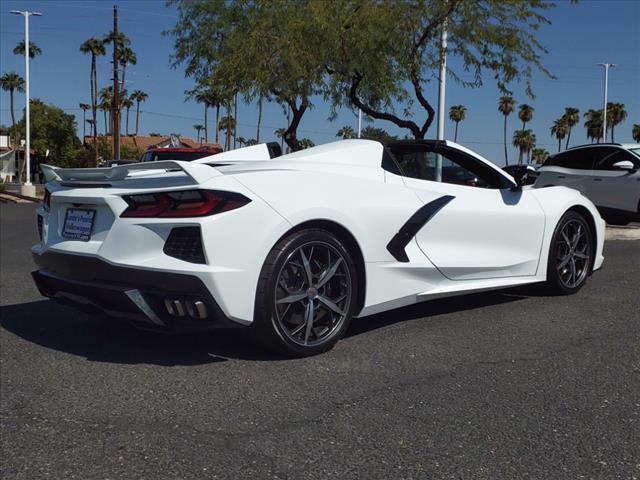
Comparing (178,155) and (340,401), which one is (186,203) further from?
(178,155)

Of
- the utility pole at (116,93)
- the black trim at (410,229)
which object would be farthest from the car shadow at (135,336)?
the utility pole at (116,93)

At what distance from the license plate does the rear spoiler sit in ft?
0.73

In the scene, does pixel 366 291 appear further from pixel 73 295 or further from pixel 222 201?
pixel 73 295

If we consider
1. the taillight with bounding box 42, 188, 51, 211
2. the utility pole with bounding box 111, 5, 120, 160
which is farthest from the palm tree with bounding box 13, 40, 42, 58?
the taillight with bounding box 42, 188, 51, 211

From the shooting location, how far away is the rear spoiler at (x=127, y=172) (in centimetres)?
362

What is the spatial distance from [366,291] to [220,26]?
1481 cm

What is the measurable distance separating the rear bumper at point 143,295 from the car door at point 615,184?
32.8 feet

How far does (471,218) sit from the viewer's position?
494 cm

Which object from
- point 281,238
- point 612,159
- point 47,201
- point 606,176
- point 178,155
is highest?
point 612,159

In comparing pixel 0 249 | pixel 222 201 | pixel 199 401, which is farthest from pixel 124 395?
pixel 0 249

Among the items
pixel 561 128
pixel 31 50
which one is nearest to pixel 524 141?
pixel 561 128

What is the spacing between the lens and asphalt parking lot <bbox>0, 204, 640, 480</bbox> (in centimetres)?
263

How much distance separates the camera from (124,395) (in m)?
3.43

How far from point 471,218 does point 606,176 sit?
8081 millimetres
